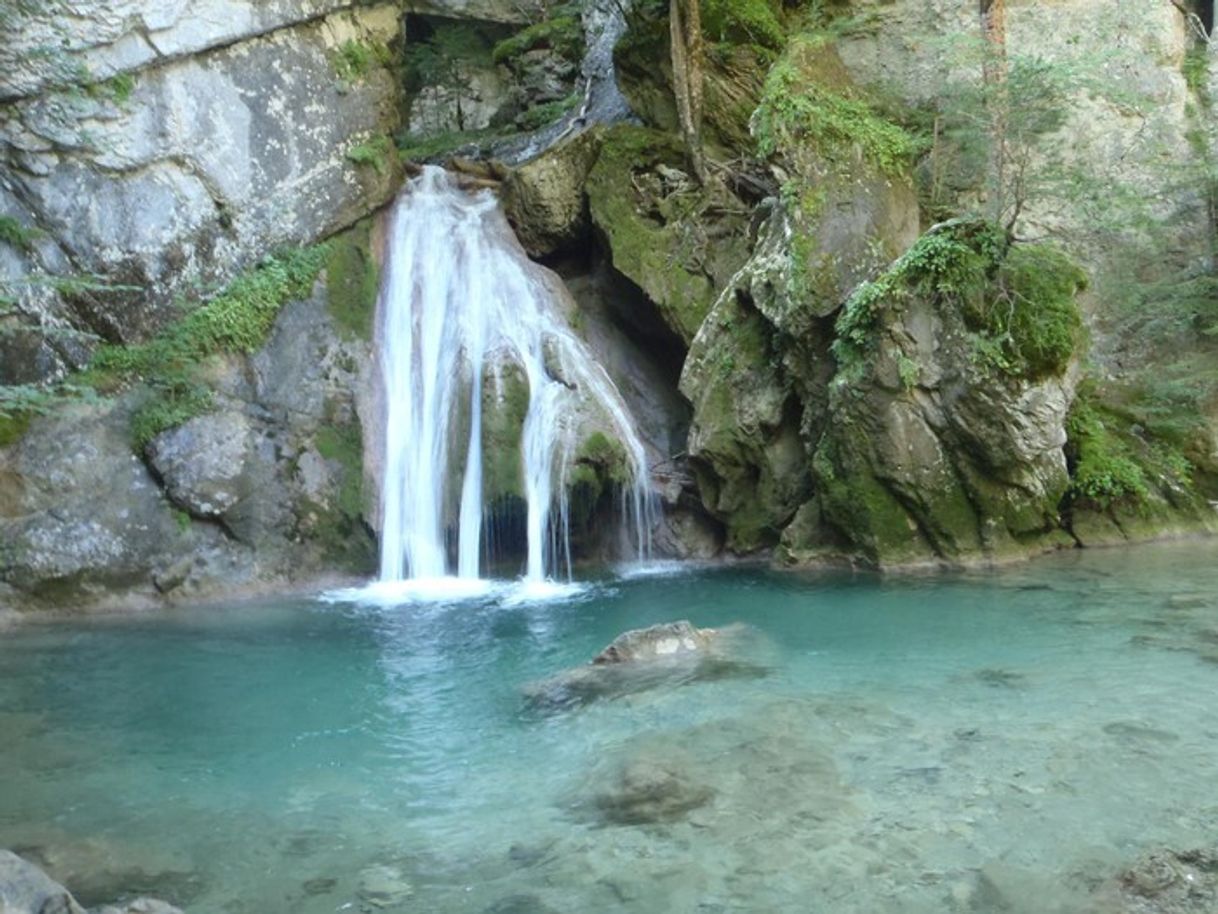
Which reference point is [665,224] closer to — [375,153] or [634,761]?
[375,153]

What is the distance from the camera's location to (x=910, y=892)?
434 cm

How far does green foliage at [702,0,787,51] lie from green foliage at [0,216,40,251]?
400 inches

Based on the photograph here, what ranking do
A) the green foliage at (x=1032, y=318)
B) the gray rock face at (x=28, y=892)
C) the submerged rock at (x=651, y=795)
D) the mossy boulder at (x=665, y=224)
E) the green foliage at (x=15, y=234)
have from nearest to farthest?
the gray rock face at (x=28, y=892) < the submerged rock at (x=651, y=795) < the green foliage at (x=1032, y=318) < the green foliage at (x=15, y=234) < the mossy boulder at (x=665, y=224)

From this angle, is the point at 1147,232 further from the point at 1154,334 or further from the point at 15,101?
the point at 15,101

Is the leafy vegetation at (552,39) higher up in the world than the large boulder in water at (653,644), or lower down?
higher up

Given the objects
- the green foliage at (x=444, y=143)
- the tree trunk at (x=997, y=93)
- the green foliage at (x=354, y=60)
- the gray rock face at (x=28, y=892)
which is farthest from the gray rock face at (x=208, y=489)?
the gray rock face at (x=28, y=892)

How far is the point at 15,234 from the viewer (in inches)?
500

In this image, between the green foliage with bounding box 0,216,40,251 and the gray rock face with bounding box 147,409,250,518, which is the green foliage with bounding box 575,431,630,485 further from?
the green foliage with bounding box 0,216,40,251

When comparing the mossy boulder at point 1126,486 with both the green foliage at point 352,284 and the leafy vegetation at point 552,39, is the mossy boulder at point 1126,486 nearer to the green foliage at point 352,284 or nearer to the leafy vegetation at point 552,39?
the green foliage at point 352,284

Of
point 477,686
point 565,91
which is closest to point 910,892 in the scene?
point 477,686

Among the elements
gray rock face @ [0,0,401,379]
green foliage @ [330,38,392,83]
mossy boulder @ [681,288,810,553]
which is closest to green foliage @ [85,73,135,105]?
gray rock face @ [0,0,401,379]

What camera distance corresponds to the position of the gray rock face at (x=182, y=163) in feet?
42.6

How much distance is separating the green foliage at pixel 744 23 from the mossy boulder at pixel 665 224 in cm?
184

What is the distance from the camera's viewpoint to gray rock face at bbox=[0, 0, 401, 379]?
13.0 metres
